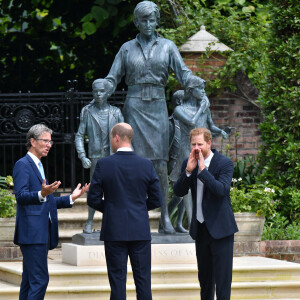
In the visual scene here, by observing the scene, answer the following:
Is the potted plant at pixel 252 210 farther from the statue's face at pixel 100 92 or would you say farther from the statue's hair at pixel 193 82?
the statue's face at pixel 100 92

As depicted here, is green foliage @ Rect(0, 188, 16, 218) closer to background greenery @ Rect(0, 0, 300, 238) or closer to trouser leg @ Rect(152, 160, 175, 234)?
trouser leg @ Rect(152, 160, 175, 234)

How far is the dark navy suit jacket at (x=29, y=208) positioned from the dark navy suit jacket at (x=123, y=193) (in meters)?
0.43

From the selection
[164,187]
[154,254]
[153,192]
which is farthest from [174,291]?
[153,192]

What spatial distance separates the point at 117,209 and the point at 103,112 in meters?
2.61

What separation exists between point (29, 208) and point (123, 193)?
2.43 feet

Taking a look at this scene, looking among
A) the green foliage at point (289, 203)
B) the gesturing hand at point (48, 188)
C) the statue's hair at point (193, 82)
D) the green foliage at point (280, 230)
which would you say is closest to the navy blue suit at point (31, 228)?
the gesturing hand at point (48, 188)

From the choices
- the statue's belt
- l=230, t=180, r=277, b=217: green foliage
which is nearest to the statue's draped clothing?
the statue's belt

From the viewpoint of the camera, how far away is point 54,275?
766cm

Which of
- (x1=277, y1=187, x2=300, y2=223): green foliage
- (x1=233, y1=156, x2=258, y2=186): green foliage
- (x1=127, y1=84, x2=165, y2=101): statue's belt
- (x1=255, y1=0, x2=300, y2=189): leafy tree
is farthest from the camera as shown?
(x1=233, y1=156, x2=258, y2=186): green foliage

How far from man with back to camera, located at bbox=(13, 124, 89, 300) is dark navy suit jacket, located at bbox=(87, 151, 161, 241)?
8.0 inches

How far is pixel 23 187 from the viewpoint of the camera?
20.2ft

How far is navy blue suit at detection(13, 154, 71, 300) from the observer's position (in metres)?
6.14

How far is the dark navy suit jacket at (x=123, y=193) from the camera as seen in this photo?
6.00 m

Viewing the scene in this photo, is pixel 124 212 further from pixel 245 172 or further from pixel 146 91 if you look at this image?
pixel 245 172
